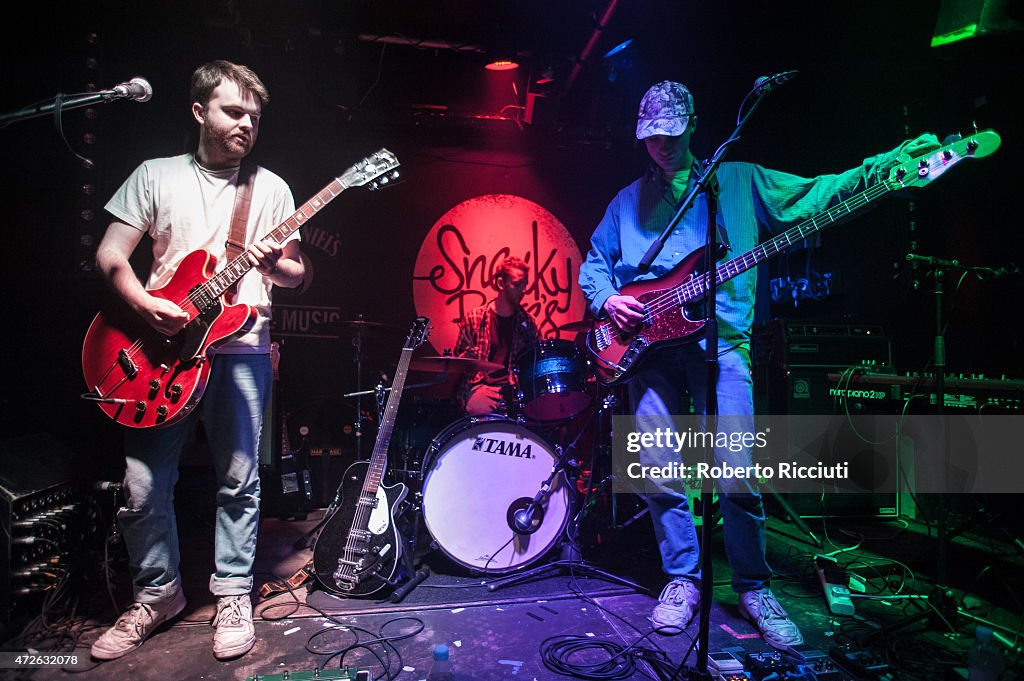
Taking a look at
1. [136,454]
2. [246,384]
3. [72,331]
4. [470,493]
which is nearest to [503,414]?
[470,493]

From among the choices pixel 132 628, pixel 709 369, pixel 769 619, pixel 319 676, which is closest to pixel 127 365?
pixel 132 628

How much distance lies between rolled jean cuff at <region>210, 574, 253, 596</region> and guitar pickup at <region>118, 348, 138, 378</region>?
1.03 m

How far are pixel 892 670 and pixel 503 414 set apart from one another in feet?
7.80

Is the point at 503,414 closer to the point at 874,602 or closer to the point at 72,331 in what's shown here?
the point at 874,602

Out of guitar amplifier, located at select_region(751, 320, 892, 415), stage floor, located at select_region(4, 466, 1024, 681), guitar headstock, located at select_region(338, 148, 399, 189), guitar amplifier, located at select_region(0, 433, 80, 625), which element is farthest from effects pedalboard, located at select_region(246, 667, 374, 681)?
guitar amplifier, located at select_region(751, 320, 892, 415)

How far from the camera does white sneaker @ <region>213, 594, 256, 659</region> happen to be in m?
2.51

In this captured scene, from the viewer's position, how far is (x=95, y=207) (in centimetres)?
367

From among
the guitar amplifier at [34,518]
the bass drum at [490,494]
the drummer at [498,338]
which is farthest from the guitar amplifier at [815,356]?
the guitar amplifier at [34,518]

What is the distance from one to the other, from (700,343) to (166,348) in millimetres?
2547

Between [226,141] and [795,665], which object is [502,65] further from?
[795,665]

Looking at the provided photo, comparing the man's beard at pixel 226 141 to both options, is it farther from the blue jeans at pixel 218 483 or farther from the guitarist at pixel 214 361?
the blue jeans at pixel 218 483

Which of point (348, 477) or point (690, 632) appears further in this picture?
point (348, 477)

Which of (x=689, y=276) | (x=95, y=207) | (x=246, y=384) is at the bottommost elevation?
(x=246, y=384)

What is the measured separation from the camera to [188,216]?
2.73m
